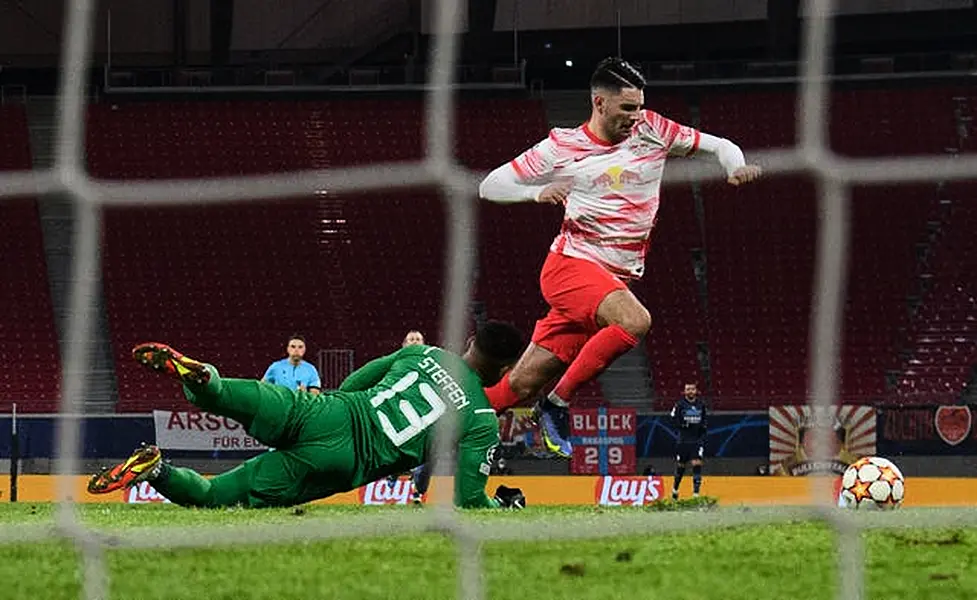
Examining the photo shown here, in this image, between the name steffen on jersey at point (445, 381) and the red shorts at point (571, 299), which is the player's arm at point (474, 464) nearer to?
the name steffen on jersey at point (445, 381)

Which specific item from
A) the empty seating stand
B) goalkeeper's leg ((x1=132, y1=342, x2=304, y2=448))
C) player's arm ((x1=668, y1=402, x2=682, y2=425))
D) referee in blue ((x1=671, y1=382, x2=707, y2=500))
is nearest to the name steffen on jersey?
goalkeeper's leg ((x1=132, y1=342, x2=304, y2=448))

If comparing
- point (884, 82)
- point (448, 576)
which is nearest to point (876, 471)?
point (448, 576)

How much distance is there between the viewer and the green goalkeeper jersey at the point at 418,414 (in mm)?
5406

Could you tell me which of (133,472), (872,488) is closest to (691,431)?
(872,488)

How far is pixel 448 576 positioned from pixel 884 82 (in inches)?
624

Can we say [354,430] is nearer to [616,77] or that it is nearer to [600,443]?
[616,77]

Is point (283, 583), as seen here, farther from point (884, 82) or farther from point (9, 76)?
point (9, 76)

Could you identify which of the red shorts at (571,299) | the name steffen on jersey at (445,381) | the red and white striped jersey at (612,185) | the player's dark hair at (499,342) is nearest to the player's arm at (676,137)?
the red and white striped jersey at (612,185)

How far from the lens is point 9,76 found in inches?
797

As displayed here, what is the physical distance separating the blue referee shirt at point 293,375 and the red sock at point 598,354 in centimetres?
451

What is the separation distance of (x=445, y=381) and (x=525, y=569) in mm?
1746

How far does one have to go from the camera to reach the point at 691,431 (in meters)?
13.6

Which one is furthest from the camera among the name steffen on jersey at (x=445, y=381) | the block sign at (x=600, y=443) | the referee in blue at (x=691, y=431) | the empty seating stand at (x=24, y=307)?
the empty seating stand at (x=24, y=307)

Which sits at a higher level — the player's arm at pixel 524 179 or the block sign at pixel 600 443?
the player's arm at pixel 524 179
